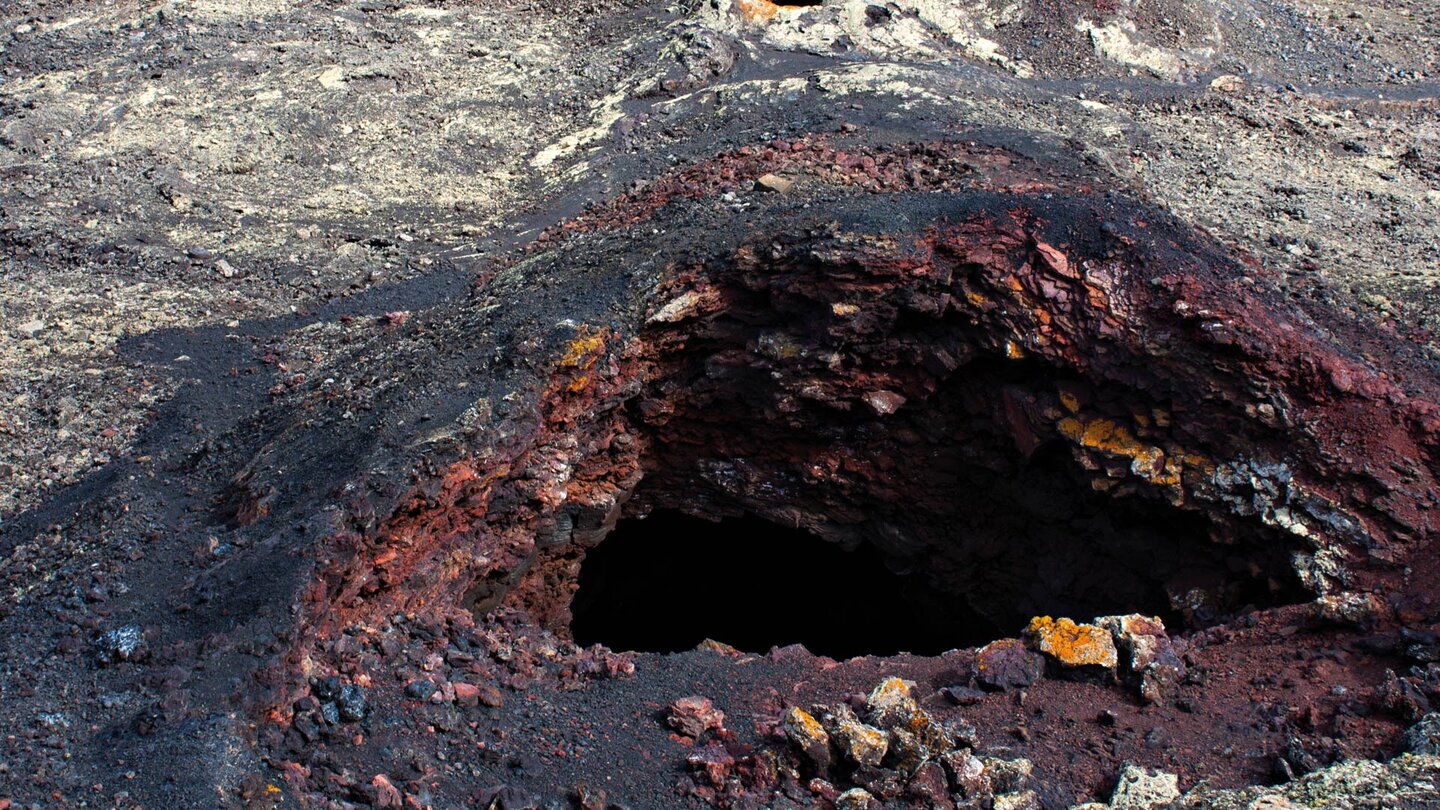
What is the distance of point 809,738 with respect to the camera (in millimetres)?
6184

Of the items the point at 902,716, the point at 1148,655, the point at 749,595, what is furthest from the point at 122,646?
the point at 749,595

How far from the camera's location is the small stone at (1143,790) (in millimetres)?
5938

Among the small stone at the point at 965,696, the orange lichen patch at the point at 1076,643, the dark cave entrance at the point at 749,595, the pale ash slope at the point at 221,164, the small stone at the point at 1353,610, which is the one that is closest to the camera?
the small stone at the point at 965,696

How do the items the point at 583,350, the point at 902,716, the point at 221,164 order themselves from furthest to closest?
1. the point at 221,164
2. the point at 583,350
3. the point at 902,716

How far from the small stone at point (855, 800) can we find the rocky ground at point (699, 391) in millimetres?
15

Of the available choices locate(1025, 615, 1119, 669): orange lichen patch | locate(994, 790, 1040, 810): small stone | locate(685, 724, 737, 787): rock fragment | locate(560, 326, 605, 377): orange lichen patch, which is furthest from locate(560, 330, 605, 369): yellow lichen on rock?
locate(994, 790, 1040, 810): small stone

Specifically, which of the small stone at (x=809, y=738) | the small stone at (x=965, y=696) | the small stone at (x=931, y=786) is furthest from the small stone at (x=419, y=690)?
the small stone at (x=965, y=696)

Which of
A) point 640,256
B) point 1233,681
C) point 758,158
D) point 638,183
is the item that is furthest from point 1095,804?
point 638,183

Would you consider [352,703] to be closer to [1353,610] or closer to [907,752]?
[907,752]

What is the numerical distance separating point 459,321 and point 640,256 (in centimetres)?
165

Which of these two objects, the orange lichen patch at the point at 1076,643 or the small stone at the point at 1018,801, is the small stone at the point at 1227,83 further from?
the small stone at the point at 1018,801

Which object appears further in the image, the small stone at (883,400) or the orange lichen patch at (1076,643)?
the small stone at (883,400)

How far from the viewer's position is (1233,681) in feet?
22.9

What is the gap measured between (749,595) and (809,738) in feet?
21.9
